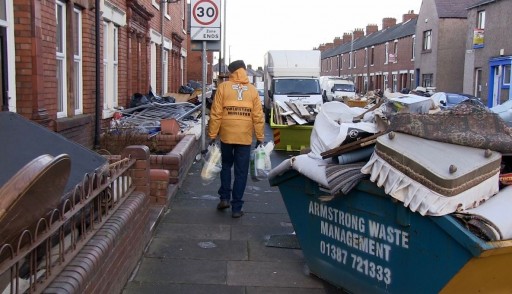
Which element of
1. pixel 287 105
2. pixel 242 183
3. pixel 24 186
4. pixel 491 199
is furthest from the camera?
pixel 287 105

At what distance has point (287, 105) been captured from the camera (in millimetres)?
14203

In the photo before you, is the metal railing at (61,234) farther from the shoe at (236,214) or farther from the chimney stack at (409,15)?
the chimney stack at (409,15)

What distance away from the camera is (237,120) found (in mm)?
6871

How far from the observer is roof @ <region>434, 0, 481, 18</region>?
4034cm

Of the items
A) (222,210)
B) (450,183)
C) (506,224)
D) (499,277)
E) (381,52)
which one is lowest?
(222,210)

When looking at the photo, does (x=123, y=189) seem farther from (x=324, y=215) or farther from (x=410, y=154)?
(x=410, y=154)

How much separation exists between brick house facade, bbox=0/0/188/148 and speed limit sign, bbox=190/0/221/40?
5.51 ft

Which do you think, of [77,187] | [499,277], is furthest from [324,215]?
[77,187]

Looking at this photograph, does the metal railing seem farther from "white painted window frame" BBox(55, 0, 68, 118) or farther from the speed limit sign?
the speed limit sign

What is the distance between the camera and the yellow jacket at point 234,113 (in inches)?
270

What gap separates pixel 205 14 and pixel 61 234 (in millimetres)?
8198

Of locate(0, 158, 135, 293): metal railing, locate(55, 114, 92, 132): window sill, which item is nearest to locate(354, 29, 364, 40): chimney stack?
locate(55, 114, 92, 132): window sill

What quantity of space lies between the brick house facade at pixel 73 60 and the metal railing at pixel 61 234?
237cm

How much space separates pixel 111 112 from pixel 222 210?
5.09 meters
